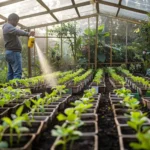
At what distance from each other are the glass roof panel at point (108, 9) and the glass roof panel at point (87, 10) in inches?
11.6

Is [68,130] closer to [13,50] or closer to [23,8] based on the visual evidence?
[13,50]

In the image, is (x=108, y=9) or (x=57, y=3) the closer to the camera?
(x=57, y=3)

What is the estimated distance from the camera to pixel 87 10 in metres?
9.63

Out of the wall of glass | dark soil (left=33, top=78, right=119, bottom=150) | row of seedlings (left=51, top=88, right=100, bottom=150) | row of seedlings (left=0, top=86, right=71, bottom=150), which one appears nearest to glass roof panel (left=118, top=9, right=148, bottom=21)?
the wall of glass

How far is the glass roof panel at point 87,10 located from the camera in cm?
915

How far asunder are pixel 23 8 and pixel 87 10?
2.93 meters

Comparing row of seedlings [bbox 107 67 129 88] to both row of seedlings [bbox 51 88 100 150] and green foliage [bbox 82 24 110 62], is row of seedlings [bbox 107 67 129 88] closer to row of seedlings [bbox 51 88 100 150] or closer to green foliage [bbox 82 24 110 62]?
row of seedlings [bbox 51 88 100 150]

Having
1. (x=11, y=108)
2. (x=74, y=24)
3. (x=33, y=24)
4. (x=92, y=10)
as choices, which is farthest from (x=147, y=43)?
(x=11, y=108)

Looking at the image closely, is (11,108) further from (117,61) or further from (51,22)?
(117,61)

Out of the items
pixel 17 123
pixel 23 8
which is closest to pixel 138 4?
pixel 23 8

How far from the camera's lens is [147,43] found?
8.46 metres

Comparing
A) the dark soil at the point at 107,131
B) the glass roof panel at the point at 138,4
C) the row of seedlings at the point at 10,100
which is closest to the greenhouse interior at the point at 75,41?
the glass roof panel at the point at 138,4

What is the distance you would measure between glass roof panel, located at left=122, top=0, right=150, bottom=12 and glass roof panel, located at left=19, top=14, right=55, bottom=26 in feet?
8.63

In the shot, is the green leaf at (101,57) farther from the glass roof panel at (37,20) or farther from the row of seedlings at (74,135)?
the row of seedlings at (74,135)
